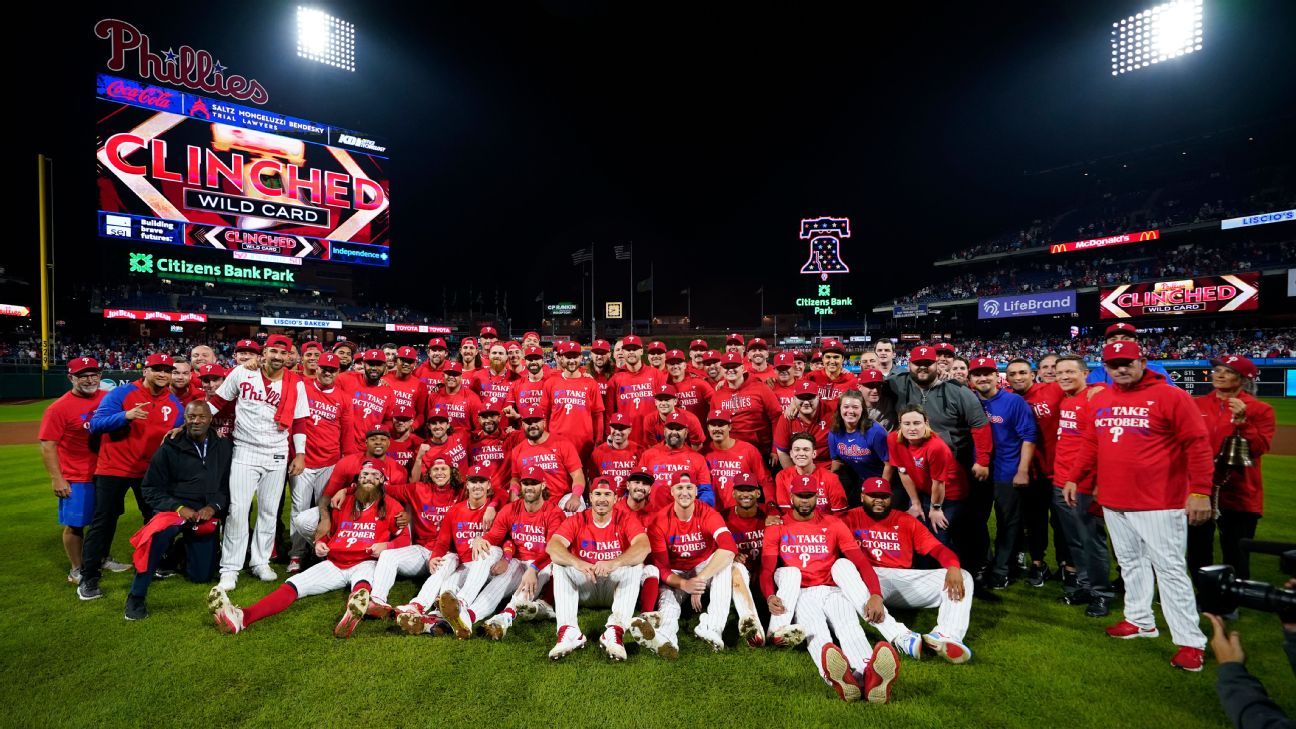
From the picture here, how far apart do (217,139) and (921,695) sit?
35.4 meters

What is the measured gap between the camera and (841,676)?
370 cm

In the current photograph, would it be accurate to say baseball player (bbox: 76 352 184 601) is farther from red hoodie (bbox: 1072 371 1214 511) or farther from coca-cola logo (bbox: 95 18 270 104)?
coca-cola logo (bbox: 95 18 270 104)

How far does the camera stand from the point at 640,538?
16.0ft

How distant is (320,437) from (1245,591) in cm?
750

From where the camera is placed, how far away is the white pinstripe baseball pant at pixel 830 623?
4105 mm

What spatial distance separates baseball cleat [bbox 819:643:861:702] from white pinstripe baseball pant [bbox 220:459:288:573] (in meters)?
5.74

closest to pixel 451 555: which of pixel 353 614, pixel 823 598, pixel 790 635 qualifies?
pixel 353 614

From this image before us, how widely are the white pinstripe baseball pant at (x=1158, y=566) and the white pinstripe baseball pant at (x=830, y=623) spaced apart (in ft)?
7.20

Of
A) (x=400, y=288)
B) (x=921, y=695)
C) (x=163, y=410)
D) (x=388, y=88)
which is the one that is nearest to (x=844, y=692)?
(x=921, y=695)

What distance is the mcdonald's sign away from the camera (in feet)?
114

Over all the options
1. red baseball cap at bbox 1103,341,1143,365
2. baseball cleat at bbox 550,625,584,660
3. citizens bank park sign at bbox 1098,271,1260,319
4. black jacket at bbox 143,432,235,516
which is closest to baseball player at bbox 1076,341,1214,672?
red baseball cap at bbox 1103,341,1143,365

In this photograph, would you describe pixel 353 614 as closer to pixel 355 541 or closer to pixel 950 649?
pixel 355 541

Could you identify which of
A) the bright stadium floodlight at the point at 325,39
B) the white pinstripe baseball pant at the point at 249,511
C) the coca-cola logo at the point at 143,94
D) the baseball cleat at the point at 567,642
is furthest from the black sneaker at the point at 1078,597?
the bright stadium floodlight at the point at 325,39

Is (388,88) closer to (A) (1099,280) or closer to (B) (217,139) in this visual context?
(B) (217,139)
